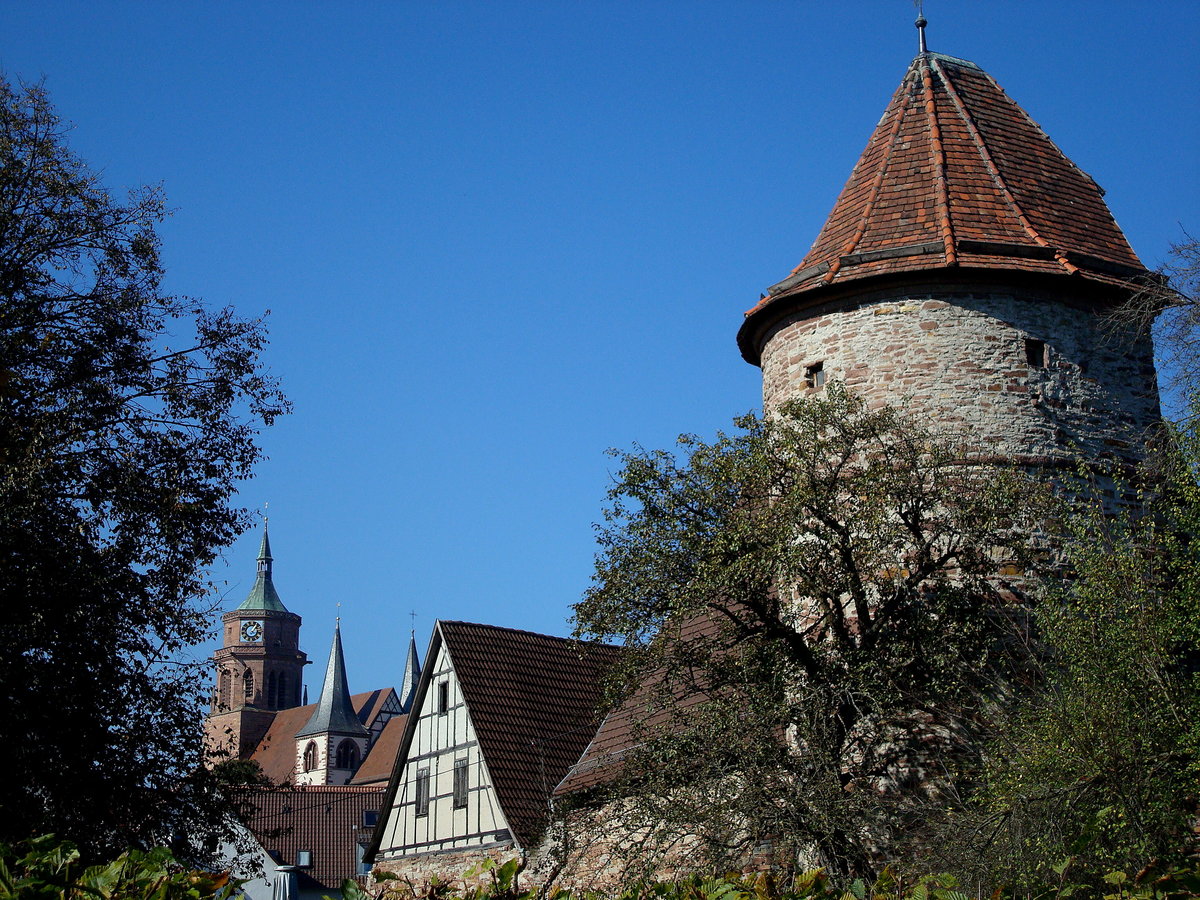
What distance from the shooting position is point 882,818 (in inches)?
409

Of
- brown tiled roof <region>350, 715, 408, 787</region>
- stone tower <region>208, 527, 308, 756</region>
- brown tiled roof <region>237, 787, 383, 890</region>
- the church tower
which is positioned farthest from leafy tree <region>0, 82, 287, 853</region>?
stone tower <region>208, 527, 308, 756</region>

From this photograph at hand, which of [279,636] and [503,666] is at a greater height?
[279,636]

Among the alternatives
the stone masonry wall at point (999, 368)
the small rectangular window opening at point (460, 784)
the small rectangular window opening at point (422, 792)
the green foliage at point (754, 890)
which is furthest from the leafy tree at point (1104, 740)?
the small rectangular window opening at point (422, 792)

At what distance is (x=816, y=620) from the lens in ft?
37.8

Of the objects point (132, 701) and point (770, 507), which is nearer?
point (770, 507)

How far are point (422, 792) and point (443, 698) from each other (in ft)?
4.75

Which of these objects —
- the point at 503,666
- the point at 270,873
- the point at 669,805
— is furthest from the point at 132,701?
the point at 270,873

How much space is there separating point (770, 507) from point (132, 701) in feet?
19.0

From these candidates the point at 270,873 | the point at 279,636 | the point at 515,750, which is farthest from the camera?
the point at 279,636

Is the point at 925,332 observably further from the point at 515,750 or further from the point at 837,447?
the point at 515,750

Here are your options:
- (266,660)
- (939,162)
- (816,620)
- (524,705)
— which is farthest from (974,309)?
(266,660)

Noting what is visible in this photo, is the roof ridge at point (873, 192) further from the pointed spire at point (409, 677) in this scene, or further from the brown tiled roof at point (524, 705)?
the pointed spire at point (409, 677)

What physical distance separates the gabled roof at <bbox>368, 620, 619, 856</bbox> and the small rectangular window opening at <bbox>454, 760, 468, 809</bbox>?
78cm

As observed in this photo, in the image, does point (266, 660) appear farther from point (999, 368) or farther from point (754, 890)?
point (754, 890)
